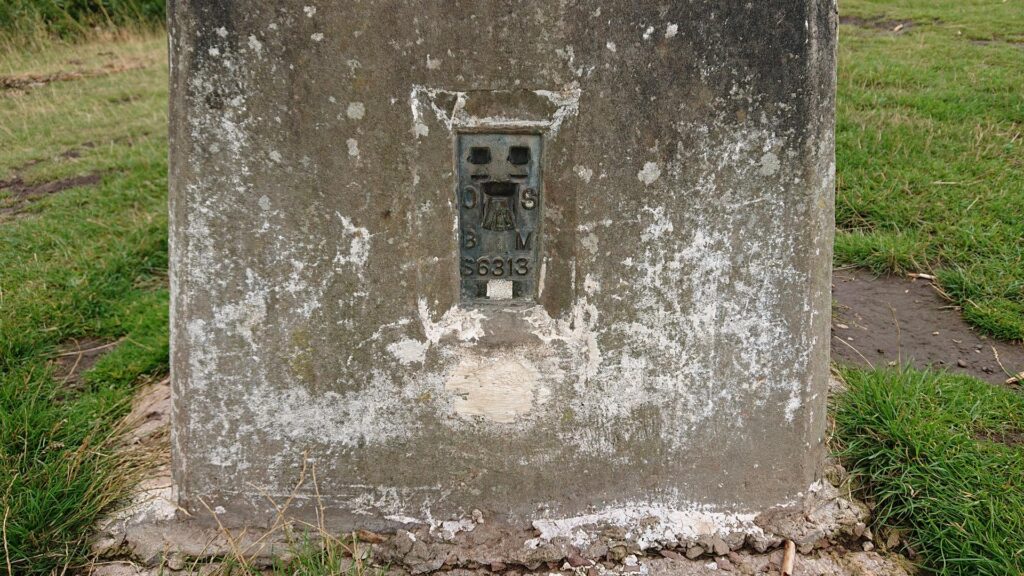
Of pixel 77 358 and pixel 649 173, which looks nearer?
pixel 649 173

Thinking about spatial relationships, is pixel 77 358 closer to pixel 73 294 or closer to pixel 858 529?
pixel 73 294

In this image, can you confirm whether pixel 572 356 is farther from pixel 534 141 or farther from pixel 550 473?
pixel 534 141

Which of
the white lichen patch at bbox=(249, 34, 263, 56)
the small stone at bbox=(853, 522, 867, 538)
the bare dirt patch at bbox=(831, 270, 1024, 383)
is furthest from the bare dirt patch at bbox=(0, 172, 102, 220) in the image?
the small stone at bbox=(853, 522, 867, 538)

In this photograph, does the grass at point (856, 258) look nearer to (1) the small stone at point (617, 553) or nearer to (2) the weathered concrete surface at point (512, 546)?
(2) the weathered concrete surface at point (512, 546)

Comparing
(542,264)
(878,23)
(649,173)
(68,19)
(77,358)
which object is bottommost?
(77,358)

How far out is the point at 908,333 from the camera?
3.29m

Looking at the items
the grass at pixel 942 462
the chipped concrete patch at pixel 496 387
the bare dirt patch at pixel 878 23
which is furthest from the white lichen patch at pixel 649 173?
the bare dirt patch at pixel 878 23

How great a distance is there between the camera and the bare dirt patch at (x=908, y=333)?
304 centimetres

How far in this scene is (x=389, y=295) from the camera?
202cm

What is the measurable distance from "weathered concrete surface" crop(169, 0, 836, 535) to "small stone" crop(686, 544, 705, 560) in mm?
63

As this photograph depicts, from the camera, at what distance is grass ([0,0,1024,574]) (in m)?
2.13

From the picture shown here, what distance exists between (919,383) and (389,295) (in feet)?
6.24

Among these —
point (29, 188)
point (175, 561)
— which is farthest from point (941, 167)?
point (29, 188)

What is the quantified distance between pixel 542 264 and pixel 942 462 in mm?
1356
